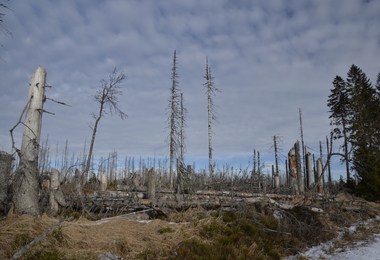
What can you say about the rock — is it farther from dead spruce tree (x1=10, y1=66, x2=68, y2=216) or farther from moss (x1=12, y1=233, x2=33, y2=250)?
dead spruce tree (x1=10, y1=66, x2=68, y2=216)

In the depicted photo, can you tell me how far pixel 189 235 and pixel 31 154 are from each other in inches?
198

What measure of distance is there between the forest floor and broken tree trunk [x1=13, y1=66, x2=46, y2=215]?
Result: 0.69 m

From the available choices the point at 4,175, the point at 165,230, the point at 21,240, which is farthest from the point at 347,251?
the point at 4,175

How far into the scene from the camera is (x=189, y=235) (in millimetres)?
6629

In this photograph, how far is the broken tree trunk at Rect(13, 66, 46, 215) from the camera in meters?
6.77

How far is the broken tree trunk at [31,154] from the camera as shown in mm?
6770

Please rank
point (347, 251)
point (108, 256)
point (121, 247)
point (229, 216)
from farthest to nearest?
point (229, 216) → point (347, 251) → point (121, 247) → point (108, 256)

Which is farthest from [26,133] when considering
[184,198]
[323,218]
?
[323,218]

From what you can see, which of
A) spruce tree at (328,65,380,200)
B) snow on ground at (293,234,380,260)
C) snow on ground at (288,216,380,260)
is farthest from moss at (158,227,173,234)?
spruce tree at (328,65,380,200)

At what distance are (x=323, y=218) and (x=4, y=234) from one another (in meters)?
10.5

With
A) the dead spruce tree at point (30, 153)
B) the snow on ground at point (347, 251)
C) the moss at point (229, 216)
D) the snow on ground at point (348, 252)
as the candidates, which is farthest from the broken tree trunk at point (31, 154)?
the snow on ground at point (348, 252)

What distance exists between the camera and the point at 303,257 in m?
6.74

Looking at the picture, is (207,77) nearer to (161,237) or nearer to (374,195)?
(374,195)

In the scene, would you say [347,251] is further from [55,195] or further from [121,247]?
[55,195]
